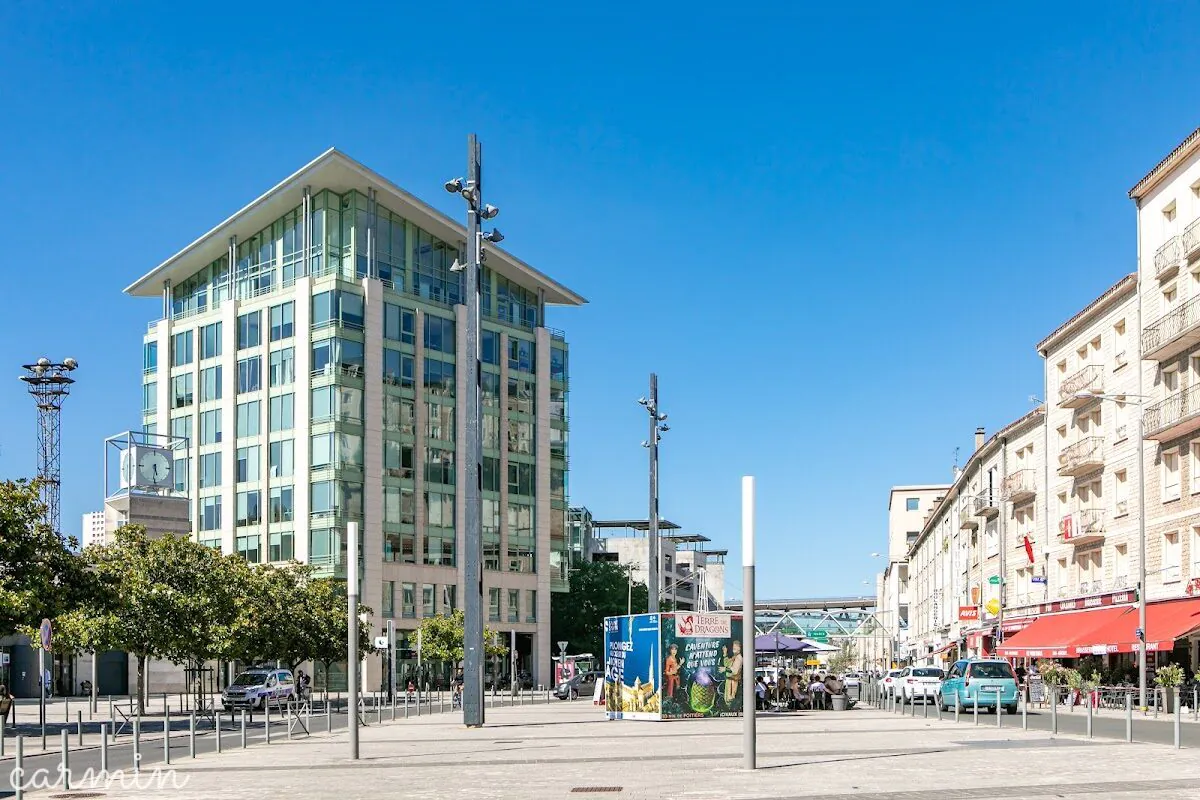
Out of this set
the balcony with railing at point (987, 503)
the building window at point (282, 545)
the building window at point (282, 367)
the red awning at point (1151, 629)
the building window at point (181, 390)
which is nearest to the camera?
the red awning at point (1151, 629)

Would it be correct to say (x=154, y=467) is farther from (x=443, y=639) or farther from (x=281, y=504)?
(x=443, y=639)

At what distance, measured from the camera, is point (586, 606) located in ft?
344

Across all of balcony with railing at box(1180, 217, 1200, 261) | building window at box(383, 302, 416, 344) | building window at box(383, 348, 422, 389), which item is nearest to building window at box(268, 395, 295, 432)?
building window at box(383, 348, 422, 389)

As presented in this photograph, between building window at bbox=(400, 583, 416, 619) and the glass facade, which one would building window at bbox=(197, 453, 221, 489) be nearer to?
the glass facade

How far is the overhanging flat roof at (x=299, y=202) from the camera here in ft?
275

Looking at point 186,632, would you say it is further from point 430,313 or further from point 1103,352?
point 430,313

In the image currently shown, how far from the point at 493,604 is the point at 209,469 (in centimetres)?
1898

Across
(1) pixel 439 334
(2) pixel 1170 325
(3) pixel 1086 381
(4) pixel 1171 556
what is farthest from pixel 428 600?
(2) pixel 1170 325

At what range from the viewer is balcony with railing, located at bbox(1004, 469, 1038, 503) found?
2564 inches

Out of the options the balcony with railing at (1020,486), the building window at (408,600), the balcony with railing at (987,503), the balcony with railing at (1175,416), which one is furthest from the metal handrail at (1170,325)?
the building window at (408,600)

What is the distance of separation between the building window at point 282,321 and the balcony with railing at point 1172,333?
4949 cm

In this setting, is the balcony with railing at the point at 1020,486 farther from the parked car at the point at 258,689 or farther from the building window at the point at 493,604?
the building window at the point at 493,604

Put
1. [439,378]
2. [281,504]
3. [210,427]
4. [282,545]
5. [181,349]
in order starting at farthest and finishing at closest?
[181,349] < [439,378] < [210,427] < [281,504] < [282,545]

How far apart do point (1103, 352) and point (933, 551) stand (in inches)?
2110
